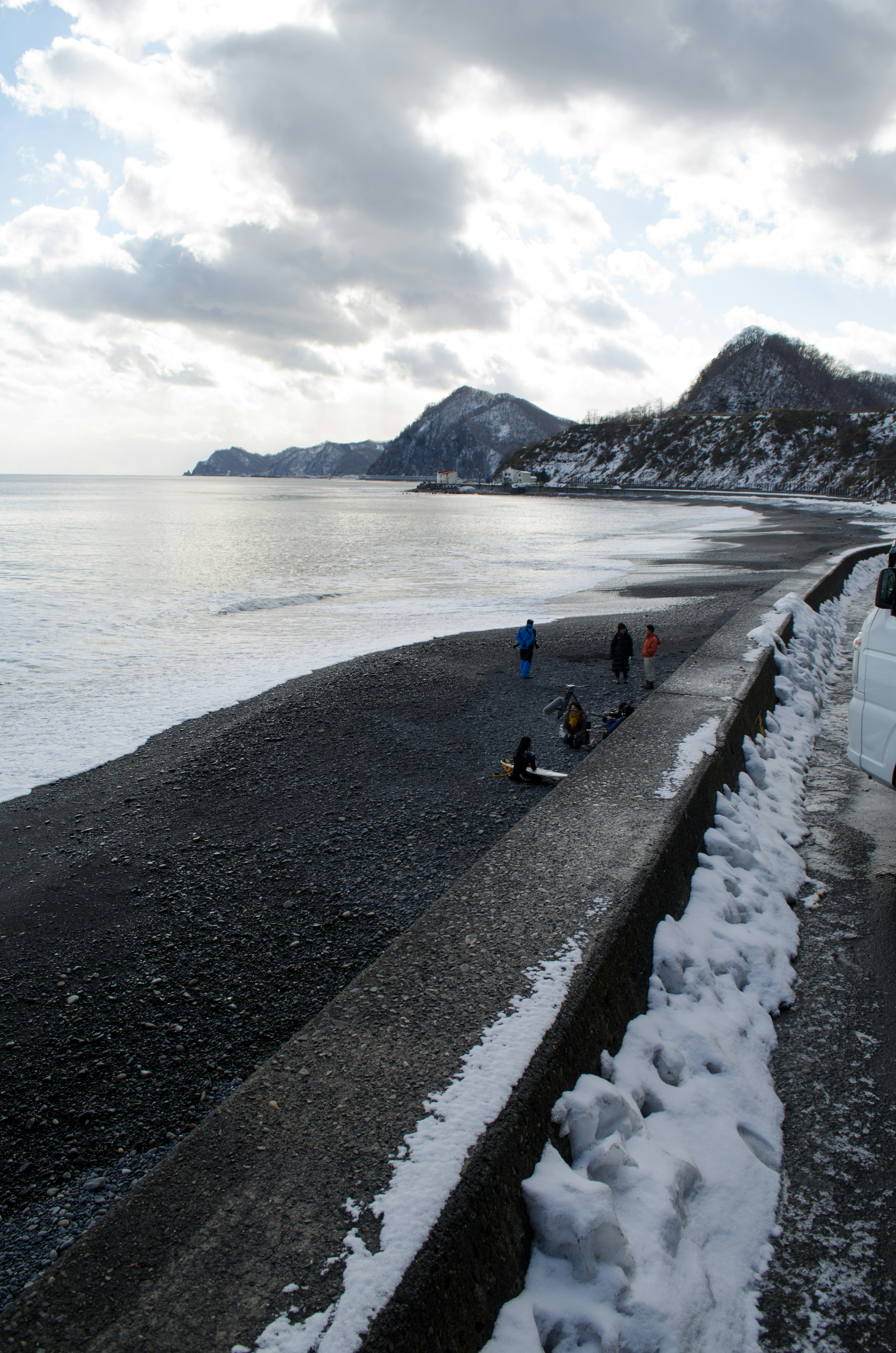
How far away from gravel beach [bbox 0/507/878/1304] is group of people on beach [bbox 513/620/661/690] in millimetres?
303

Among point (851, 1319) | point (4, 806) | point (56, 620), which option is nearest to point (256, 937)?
point (851, 1319)

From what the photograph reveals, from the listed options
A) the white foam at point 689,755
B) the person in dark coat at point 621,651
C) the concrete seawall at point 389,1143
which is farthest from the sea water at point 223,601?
the white foam at point 689,755

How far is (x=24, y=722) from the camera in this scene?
11.5 meters

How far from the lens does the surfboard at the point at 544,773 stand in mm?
7941

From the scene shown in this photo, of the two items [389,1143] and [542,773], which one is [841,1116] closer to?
[389,1143]

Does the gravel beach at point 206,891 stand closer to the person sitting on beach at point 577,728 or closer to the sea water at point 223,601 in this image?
the person sitting on beach at point 577,728

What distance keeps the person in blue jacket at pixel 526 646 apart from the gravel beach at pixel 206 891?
0.92 feet

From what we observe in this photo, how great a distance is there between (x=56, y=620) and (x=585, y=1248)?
2246 centimetres

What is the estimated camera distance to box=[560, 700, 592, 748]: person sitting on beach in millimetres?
9117

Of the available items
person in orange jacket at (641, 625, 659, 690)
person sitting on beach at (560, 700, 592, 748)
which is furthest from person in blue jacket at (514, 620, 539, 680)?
person sitting on beach at (560, 700, 592, 748)

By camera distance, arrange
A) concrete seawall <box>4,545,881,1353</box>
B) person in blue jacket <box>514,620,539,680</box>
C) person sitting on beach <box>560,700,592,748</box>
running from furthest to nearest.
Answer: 1. person in blue jacket <box>514,620,539,680</box>
2. person sitting on beach <box>560,700,592,748</box>
3. concrete seawall <box>4,545,881,1353</box>

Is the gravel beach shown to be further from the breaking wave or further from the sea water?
the breaking wave

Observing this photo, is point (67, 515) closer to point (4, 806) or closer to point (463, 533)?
point (463, 533)

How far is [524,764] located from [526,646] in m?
4.68
